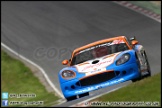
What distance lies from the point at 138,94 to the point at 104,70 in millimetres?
2468

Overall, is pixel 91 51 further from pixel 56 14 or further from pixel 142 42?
pixel 56 14

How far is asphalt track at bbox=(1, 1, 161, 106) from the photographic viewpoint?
21031 millimetres

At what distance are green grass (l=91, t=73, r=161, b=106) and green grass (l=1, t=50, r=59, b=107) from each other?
88.8 inches

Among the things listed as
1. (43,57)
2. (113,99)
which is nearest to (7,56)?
(43,57)

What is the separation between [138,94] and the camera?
15.7m

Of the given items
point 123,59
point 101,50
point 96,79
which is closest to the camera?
point 123,59

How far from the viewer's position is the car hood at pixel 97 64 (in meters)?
13.7

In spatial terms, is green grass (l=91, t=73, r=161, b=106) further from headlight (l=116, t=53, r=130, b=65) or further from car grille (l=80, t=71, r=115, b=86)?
headlight (l=116, t=53, r=130, b=65)

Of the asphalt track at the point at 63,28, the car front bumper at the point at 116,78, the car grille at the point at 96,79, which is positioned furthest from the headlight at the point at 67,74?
the asphalt track at the point at 63,28

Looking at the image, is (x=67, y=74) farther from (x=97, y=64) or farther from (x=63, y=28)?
(x=63, y=28)

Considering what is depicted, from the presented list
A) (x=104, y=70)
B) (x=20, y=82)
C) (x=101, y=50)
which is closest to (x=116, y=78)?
(x=104, y=70)

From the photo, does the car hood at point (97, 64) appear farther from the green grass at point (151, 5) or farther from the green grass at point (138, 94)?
the green grass at point (151, 5)

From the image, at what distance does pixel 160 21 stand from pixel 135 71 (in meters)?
14.1

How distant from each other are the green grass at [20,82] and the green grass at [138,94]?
88.8 inches
